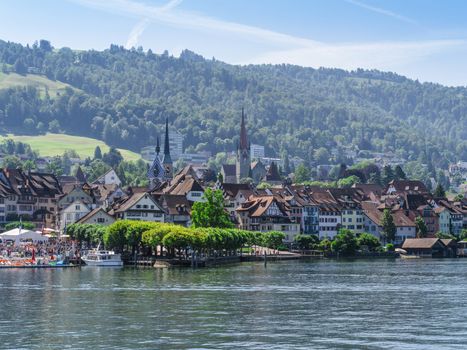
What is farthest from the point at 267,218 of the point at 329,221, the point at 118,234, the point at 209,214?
the point at 118,234

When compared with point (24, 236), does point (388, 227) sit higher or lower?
higher

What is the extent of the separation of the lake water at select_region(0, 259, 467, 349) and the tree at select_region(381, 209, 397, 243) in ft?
245

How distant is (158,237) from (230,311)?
50.8m

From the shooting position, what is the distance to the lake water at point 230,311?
184 ft

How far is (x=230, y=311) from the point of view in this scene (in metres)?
69.2

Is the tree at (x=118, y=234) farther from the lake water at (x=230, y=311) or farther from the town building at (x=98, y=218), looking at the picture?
the town building at (x=98, y=218)

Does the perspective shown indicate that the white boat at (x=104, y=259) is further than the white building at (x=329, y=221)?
No

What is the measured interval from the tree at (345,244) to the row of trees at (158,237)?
21411 millimetres

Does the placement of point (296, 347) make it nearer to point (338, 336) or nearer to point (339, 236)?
point (338, 336)

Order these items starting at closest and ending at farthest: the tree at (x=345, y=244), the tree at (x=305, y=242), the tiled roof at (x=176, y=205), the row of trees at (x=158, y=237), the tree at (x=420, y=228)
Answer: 1. the row of trees at (x=158, y=237)
2. the tree at (x=345, y=244)
3. the tiled roof at (x=176, y=205)
4. the tree at (x=305, y=242)
5. the tree at (x=420, y=228)

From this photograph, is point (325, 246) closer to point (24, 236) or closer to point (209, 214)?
point (209, 214)

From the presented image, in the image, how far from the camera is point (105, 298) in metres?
77.6

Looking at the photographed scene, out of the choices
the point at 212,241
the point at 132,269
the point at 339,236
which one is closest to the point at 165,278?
the point at 132,269

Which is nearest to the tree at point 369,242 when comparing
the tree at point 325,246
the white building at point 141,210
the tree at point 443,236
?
the tree at point 325,246
